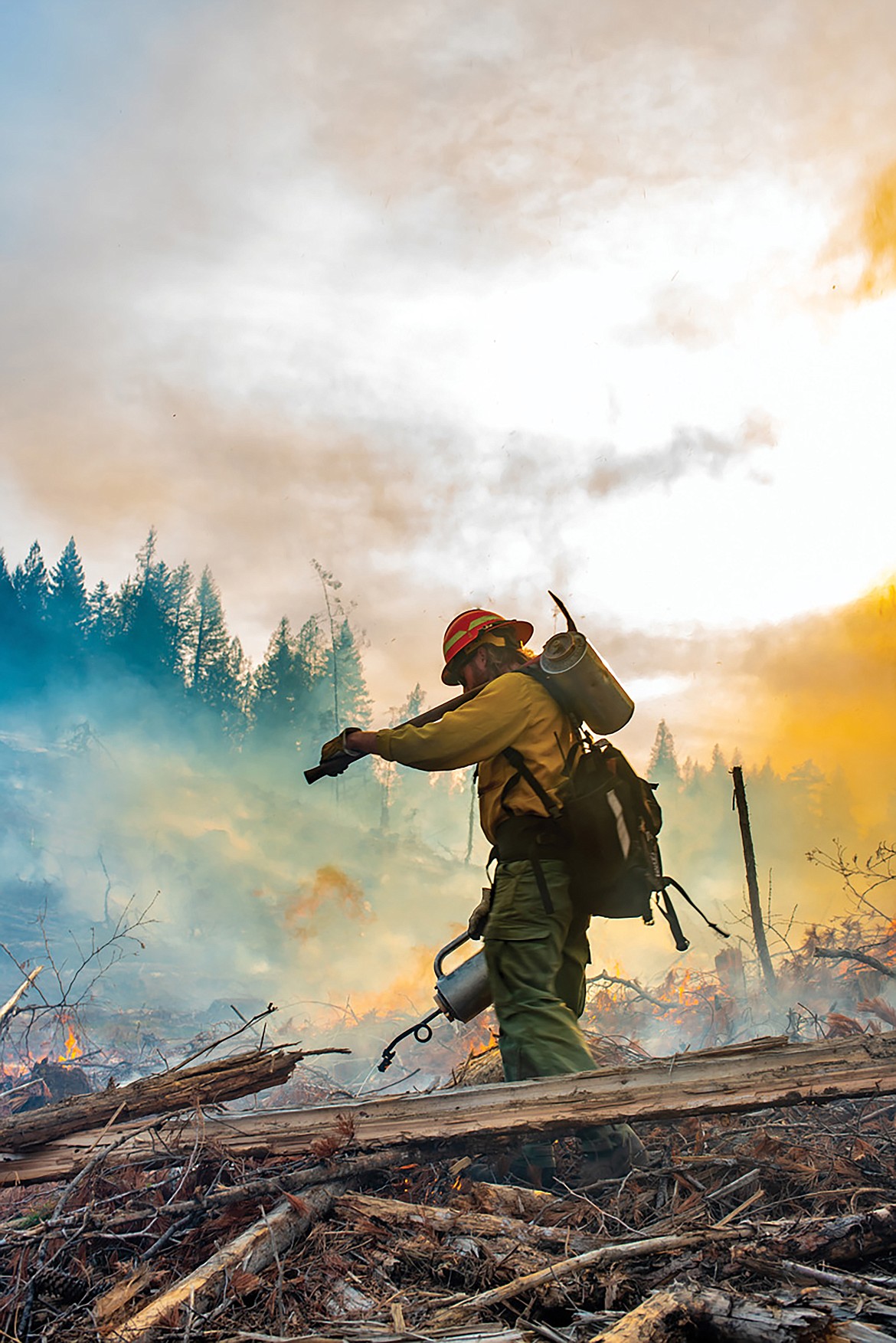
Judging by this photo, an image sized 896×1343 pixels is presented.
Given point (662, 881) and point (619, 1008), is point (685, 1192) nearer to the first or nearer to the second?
point (662, 881)

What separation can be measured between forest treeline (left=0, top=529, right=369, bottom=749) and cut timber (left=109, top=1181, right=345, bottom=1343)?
3287 cm

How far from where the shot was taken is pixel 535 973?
3340mm

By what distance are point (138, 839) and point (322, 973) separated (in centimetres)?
943

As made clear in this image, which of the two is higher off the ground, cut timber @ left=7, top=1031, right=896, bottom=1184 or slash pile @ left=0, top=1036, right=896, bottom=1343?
cut timber @ left=7, top=1031, right=896, bottom=1184

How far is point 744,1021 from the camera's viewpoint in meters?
8.46

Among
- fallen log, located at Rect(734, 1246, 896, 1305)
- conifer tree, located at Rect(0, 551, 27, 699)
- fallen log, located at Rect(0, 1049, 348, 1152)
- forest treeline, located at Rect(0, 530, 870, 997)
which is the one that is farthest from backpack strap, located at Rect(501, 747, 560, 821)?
conifer tree, located at Rect(0, 551, 27, 699)

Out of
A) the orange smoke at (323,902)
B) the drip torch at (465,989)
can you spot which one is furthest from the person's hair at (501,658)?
the orange smoke at (323,902)

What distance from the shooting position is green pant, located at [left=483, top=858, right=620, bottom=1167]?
10.5ft

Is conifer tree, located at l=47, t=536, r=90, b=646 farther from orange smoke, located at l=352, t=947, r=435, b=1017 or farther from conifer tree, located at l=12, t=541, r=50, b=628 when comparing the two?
orange smoke, located at l=352, t=947, r=435, b=1017

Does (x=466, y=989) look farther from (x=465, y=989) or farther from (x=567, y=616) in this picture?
(x=567, y=616)

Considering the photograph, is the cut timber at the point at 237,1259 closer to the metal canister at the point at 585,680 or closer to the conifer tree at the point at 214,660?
the metal canister at the point at 585,680

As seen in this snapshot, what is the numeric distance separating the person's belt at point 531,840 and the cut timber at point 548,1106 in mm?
939

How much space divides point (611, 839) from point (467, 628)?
4.74ft

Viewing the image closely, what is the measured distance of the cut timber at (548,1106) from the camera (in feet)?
8.86
